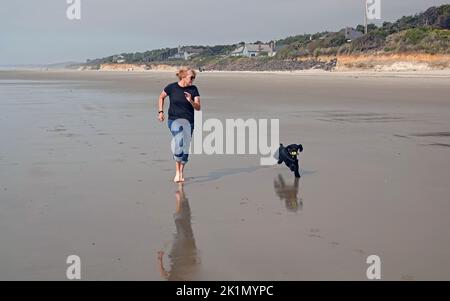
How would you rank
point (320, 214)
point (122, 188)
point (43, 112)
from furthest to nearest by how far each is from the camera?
1. point (43, 112)
2. point (122, 188)
3. point (320, 214)

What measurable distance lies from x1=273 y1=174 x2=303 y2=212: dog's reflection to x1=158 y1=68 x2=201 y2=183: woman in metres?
1.12

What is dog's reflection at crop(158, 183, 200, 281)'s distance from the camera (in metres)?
3.57

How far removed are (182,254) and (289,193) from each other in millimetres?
2084

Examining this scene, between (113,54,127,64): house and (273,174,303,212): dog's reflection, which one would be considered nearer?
(273,174,303,212): dog's reflection

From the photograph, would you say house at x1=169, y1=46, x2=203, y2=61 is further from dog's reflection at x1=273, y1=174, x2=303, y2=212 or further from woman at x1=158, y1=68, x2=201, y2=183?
dog's reflection at x1=273, y1=174, x2=303, y2=212

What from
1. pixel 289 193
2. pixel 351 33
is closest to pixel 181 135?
pixel 289 193

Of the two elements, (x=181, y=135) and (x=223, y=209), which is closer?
(x=223, y=209)

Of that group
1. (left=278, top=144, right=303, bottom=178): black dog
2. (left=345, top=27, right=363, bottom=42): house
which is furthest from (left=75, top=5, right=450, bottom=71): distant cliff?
(left=278, top=144, right=303, bottom=178): black dog

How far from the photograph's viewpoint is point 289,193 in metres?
5.73

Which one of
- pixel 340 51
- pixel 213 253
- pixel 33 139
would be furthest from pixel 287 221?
pixel 340 51

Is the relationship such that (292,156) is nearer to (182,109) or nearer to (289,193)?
(289,193)
